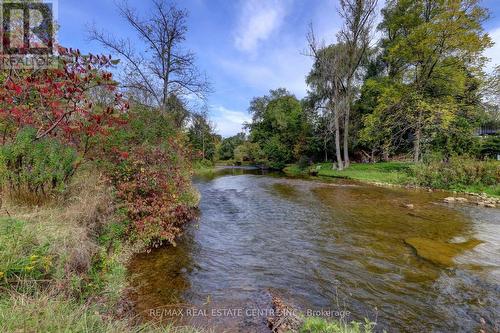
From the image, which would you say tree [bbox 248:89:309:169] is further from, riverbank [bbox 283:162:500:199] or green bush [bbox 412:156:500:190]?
green bush [bbox 412:156:500:190]

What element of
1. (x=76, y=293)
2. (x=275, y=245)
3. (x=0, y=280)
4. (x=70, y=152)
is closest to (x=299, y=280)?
(x=275, y=245)

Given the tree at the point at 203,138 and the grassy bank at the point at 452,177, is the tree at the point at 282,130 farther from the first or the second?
the grassy bank at the point at 452,177

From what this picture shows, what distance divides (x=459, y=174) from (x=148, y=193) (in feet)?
50.6

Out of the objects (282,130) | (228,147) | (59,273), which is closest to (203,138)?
(282,130)

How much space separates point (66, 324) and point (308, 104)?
30.1 m

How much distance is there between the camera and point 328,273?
4.94 m

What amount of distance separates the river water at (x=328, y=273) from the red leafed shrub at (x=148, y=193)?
1.56ft

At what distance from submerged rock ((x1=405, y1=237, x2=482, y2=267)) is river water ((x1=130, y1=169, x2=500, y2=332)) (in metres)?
0.11

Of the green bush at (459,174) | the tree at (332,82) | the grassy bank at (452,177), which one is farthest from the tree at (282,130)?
the green bush at (459,174)

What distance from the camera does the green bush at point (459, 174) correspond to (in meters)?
13.1

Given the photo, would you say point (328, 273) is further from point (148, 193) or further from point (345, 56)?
point (345, 56)

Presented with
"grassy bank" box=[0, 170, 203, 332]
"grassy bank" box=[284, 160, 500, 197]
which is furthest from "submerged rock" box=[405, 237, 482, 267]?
"grassy bank" box=[284, 160, 500, 197]

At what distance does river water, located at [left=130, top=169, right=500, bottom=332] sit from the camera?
367 cm

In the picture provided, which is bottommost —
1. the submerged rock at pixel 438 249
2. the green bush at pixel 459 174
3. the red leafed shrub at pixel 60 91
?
the submerged rock at pixel 438 249
